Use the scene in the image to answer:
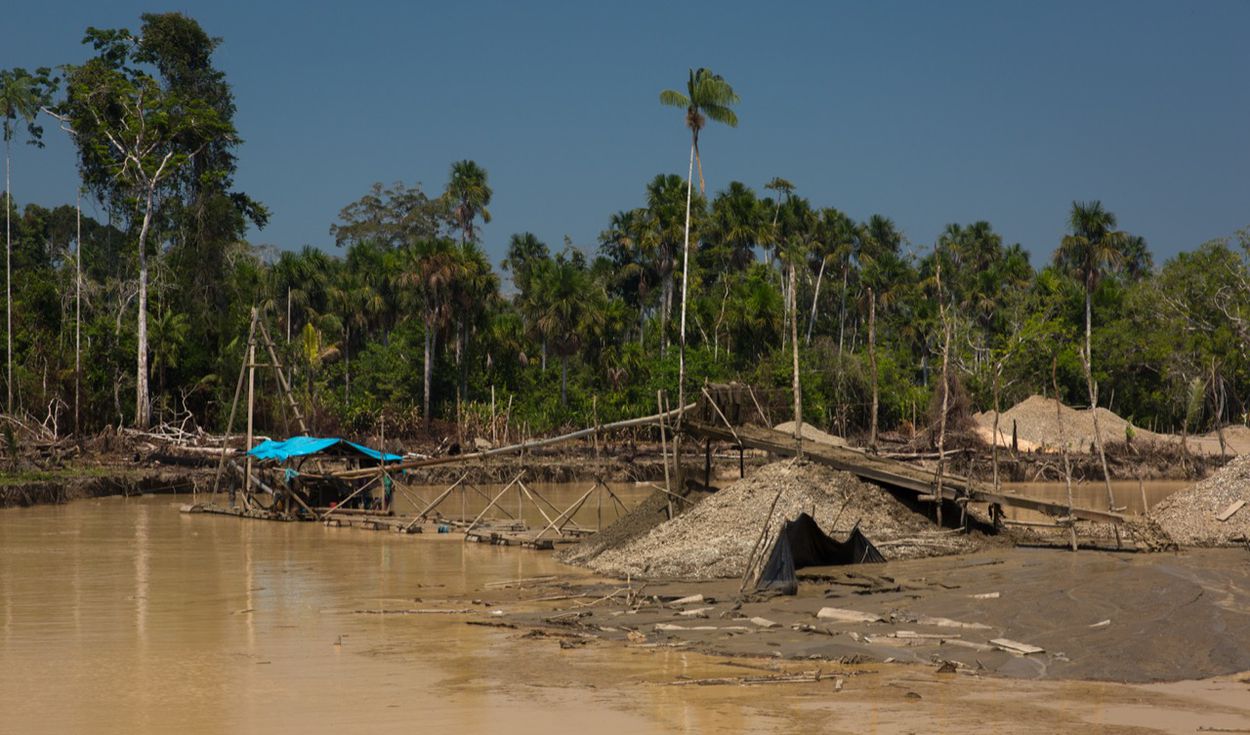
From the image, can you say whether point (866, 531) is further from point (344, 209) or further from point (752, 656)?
point (344, 209)

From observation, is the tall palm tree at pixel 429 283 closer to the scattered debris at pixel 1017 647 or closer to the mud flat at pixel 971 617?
the mud flat at pixel 971 617

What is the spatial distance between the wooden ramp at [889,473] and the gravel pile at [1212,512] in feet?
4.63

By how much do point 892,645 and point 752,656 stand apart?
1.36m

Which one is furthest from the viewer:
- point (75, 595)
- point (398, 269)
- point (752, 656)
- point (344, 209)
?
point (344, 209)

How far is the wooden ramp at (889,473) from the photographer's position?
63.2 feet

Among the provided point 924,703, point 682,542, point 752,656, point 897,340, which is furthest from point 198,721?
point 897,340

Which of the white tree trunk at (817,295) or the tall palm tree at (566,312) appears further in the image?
the white tree trunk at (817,295)

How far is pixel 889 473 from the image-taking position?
19828 millimetres

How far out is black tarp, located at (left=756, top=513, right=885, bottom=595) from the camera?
1527cm

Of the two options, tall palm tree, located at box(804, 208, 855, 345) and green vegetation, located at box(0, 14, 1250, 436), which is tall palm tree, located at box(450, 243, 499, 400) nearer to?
green vegetation, located at box(0, 14, 1250, 436)

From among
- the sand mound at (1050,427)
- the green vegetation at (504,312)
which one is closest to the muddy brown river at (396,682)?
the green vegetation at (504,312)

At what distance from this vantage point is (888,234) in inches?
2645

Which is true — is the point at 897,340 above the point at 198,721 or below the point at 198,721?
above

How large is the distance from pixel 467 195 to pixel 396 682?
50.6 m
